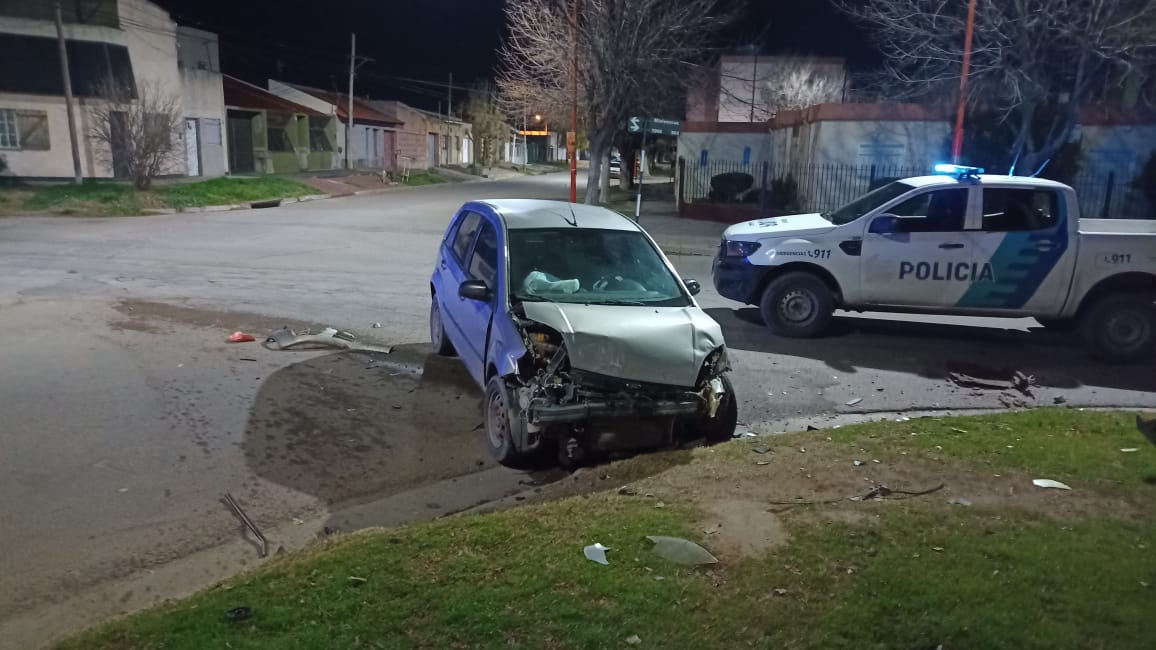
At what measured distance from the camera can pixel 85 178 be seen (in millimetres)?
29906

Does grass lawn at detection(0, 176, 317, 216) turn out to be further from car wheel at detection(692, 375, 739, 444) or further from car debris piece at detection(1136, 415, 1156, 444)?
car debris piece at detection(1136, 415, 1156, 444)

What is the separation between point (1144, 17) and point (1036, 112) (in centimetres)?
310

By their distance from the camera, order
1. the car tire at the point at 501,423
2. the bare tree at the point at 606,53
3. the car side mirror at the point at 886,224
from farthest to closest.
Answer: the bare tree at the point at 606,53 < the car side mirror at the point at 886,224 < the car tire at the point at 501,423

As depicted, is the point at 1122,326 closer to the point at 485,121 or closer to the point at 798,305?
the point at 798,305

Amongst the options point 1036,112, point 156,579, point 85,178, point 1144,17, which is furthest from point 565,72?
point 156,579

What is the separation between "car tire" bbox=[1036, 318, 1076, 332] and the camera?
897 centimetres

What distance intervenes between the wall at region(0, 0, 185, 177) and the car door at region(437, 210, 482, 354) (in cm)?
2508

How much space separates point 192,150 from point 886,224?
3430 cm

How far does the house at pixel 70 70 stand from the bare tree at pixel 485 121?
3478cm

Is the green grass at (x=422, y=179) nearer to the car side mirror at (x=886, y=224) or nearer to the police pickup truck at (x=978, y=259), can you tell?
the police pickup truck at (x=978, y=259)

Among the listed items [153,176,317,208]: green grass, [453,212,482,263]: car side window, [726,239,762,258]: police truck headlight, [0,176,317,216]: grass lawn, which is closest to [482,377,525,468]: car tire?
[453,212,482,263]: car side window

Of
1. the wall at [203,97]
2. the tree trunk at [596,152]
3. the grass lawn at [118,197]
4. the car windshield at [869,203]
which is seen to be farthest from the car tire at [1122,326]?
the wall at [203,97]

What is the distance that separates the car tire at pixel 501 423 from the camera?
544 centimetres

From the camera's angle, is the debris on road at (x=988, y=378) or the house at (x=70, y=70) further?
the house at (x=70, y=70)
